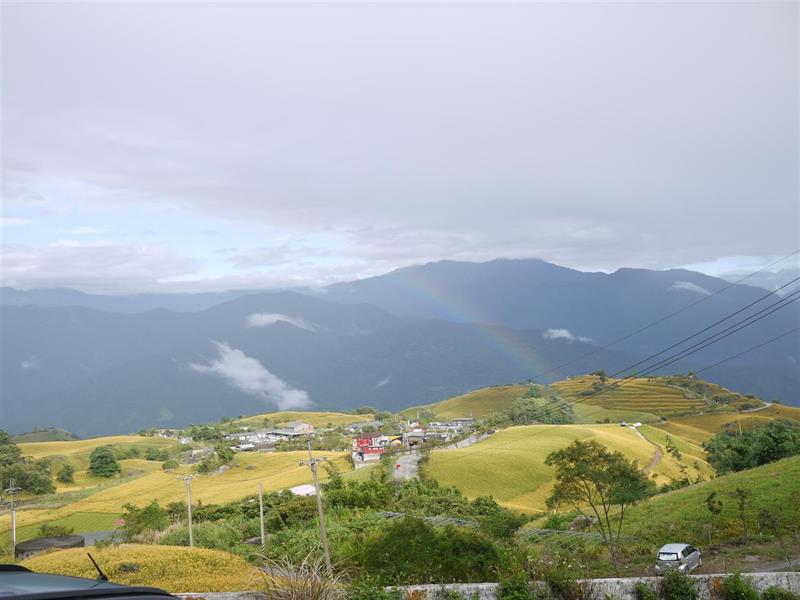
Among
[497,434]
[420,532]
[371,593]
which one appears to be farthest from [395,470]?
[371,593]

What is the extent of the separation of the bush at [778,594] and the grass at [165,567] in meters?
9.05

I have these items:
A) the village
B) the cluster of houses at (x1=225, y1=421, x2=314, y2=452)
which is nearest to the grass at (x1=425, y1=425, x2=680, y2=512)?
the village

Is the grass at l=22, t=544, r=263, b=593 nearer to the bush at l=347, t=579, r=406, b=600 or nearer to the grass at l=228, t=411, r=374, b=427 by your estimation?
the bush at l=347, t=579, r=406, b=600

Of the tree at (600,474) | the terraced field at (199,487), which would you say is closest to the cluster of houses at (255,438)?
the terraced field at (199,487)

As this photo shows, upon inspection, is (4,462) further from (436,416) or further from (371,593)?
(371,593)

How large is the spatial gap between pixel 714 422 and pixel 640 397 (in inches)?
979

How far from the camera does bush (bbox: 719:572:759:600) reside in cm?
944

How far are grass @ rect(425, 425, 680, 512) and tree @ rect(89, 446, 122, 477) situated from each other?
185 ft

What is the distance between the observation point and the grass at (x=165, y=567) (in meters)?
13.7

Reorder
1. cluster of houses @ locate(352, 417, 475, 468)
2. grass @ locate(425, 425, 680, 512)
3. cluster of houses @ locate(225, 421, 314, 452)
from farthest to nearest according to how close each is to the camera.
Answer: cluster of houses @ locate(225, 421, 314, 452) → cluster of houses @ locate(352, 417, 475, 468) → grass @ locate(425, 425, 680, 512)

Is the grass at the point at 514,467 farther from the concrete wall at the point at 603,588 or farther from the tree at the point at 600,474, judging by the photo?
the concrete wall at the point at 603,588

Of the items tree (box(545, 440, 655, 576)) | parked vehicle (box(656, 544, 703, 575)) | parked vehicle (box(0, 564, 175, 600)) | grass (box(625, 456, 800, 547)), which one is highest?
parked vehicle (box(0, 564, 175, 600))

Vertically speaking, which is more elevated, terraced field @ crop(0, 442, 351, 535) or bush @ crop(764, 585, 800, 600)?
bush @ crop(764, 585, 800, 600)

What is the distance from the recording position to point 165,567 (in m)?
15.6
